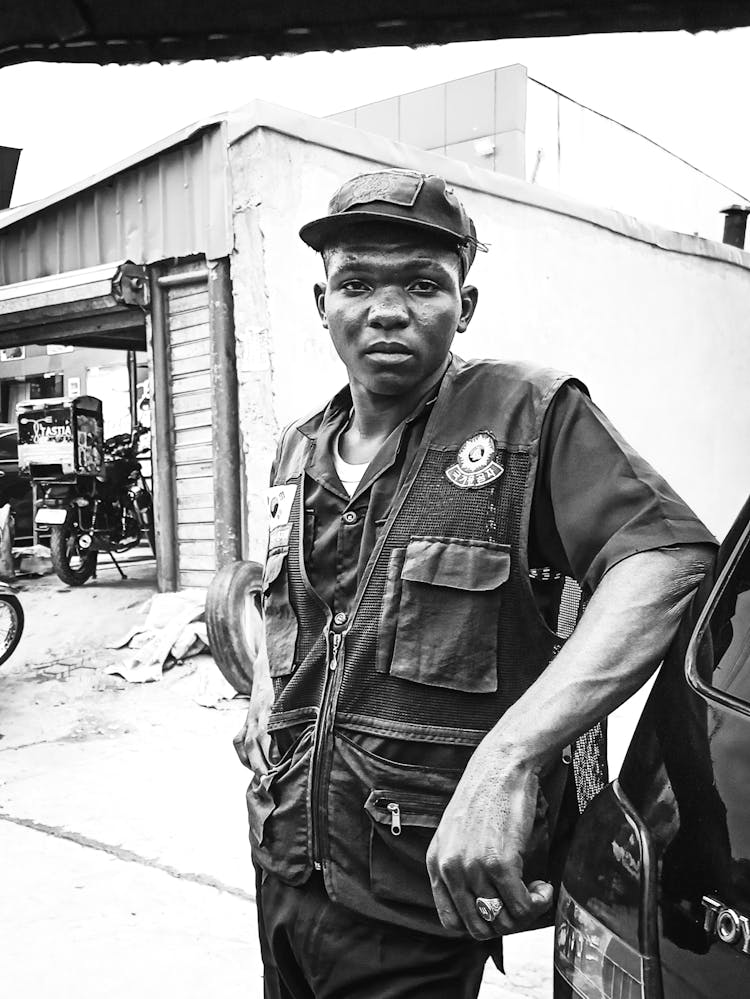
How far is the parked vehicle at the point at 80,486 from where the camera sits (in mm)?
9289

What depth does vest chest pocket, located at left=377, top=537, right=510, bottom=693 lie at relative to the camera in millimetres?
1547

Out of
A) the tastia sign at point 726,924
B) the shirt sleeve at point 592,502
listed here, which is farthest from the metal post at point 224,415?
the tastia sign at point 726,924

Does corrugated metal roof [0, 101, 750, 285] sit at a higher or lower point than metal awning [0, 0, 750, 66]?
higher

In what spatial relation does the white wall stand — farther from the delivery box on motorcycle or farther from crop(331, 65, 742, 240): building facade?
the delivery box on motorcycle

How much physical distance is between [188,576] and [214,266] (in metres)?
2.33

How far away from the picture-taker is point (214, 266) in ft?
23.5

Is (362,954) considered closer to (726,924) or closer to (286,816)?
(286,816)

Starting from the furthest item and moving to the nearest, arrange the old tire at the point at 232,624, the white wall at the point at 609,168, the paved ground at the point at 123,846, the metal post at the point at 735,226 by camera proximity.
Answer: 1. the white wall at the point at 609,168
2. the metal post at the point at 735,226
3. the old tire at the point at 232,624
4. the paved ground at the point at 123,846

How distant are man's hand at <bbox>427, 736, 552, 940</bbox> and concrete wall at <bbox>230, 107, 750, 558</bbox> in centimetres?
560

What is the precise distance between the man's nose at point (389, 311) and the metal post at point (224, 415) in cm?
557

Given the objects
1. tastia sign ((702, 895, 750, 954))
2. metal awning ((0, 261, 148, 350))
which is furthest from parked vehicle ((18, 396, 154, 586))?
tastia sign ((702, 895, 750, 954))

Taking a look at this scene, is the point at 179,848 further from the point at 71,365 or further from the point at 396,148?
the point at 71,365

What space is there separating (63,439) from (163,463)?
198 centimetres

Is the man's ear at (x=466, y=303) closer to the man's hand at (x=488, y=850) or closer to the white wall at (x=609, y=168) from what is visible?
the man's hand at (x=488, y=850)
